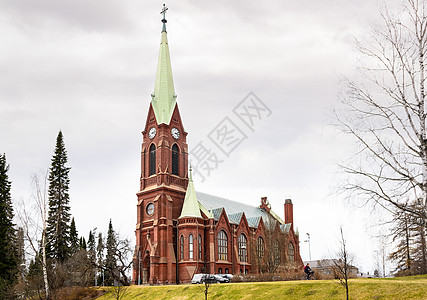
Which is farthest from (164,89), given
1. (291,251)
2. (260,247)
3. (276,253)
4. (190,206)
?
(291,251)

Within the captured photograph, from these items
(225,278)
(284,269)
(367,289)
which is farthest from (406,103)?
(284,269)

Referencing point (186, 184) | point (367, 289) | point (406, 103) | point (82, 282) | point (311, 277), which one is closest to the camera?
point (406, 103)

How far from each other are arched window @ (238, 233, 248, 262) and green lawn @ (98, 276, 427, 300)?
28.6 m

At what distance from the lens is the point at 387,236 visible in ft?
48.4

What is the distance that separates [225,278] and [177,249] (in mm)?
14846

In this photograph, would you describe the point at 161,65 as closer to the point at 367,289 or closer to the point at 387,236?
the point at 367,289

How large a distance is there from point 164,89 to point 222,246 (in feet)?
87.7

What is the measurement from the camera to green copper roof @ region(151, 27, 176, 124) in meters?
68.2

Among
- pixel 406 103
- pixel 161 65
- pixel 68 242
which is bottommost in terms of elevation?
pixel 68 242

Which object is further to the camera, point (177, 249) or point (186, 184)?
point (186, 184)

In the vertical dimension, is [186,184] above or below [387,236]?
above

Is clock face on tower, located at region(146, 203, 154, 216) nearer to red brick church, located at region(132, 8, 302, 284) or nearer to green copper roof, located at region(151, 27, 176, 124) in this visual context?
red brick church, located at region(132, 8, 302, 284)

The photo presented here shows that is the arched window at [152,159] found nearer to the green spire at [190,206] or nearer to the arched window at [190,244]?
the green spire at [190,206]

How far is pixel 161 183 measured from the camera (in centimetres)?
6375
